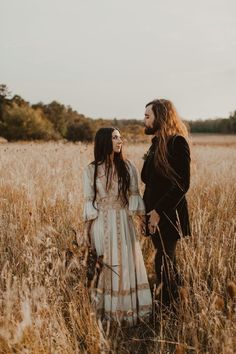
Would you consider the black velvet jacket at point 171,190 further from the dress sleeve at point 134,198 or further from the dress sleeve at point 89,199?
the dress sleeve at point 89,199

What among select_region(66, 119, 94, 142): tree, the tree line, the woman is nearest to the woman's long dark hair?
the woman

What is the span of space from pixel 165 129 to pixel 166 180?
1.11 ft

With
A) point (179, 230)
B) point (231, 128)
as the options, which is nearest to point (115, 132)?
point (179, 230)

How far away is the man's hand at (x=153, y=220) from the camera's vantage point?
8.79 feet

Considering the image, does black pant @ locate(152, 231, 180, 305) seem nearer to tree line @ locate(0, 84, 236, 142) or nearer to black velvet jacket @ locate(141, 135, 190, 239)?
black velvet jacket @ locate(141, 135, 190, 239)

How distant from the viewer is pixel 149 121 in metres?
2.76

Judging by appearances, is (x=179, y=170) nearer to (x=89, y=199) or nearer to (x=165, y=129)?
(x=165, y=129)

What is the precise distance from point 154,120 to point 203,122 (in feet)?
173

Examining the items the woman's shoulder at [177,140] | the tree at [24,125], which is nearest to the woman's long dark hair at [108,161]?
the woman's shoulder at [177,140]

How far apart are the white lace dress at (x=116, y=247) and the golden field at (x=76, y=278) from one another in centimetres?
13

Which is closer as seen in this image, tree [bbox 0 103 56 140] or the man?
the man

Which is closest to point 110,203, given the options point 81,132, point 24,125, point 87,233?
point 87,233

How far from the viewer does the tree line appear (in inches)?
1352

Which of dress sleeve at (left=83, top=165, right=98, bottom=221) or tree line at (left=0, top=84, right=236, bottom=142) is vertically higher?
tree line at (left=0, top=84, right=236, bottom=142)
